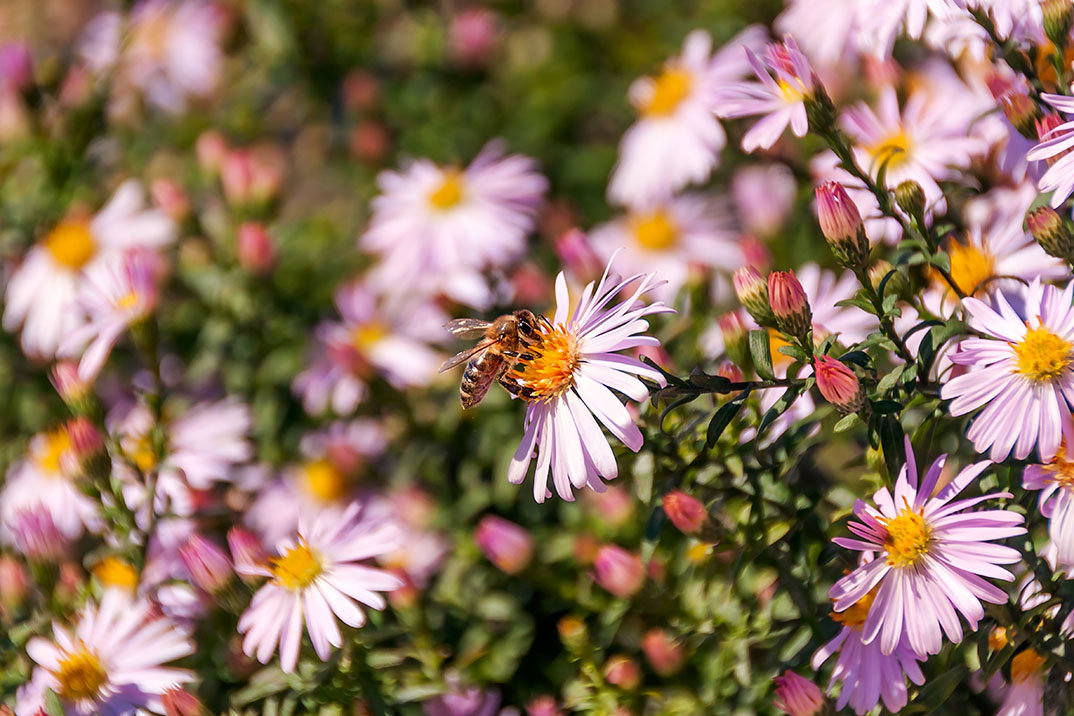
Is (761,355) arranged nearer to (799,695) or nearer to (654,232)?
(799,695)

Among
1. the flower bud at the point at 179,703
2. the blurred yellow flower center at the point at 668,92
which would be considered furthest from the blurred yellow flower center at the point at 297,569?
the blurred yellow flower center at the point at 668,92

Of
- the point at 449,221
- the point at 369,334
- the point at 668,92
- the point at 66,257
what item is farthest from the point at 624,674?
the point at 66,257

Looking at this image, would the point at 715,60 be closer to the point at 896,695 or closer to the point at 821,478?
the point at 821,478

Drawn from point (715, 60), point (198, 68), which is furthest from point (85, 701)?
point (198, 68)

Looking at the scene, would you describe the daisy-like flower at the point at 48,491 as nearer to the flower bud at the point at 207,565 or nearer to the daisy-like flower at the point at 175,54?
the flower bud at the point at 207,565

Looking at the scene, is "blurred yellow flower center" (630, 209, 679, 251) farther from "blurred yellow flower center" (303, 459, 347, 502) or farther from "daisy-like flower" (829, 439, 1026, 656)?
"daisy-like flower" (829, 439, 1026, 656)

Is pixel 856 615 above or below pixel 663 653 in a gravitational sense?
above
